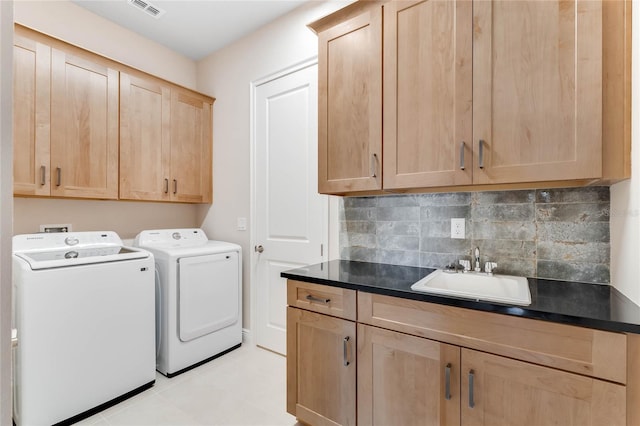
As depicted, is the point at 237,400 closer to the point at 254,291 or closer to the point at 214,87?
the point at 254,291

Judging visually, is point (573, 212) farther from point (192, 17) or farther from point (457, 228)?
point (192, 17)

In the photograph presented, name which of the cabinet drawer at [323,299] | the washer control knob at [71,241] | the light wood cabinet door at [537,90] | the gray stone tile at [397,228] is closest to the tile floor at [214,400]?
the cabinet drawer at [323,299]

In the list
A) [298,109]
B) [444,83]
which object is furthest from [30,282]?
[444,83]

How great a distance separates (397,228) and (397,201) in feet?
0.57

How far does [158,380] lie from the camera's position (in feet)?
7.44

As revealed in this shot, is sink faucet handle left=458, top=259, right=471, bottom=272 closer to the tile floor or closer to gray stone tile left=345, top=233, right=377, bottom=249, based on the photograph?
gray stone tile left=345, top=233, right=377, bottom=249

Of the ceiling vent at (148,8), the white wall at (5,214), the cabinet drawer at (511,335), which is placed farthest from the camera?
the ceiling vent at (148,8)

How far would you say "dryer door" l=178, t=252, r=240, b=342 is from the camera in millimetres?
2365

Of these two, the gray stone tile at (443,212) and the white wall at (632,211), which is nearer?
the white wall at (632,211)

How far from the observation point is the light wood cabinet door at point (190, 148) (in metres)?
2.85

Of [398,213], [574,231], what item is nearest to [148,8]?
[398,213]

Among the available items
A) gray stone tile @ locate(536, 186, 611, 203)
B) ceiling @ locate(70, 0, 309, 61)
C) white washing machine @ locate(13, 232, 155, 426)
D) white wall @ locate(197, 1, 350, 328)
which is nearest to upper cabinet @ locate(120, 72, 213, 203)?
white wall @ locate(197, 1, 350, 328)

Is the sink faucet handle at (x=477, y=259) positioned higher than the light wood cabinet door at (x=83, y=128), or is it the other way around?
the light wood cabinet door at (x=83, y=128)

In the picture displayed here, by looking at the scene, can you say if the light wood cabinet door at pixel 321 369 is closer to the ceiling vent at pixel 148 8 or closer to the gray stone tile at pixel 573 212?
the gray stone tile at pixel 573 212
